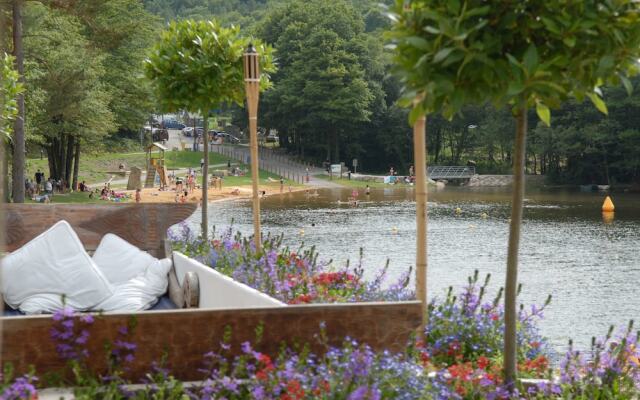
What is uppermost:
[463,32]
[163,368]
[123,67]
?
[123,67]

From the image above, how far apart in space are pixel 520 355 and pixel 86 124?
35.5 m

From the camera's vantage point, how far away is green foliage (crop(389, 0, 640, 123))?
4.49m

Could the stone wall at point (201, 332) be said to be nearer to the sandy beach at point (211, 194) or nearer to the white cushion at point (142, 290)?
the white cushion at point (142, 290)

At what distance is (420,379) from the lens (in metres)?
4.63

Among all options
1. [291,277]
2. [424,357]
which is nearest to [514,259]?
[424,357]

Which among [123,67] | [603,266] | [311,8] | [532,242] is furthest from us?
[311,8]

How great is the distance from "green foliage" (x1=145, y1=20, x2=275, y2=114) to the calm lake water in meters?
5.63

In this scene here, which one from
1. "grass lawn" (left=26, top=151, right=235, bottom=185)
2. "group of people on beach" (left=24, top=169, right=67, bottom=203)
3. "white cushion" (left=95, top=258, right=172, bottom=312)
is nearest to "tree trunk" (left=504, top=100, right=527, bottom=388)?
"white cushion" (left=95, top=258, right=172, bottom=312)

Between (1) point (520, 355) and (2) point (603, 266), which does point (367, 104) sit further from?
(1) point (520, 355)

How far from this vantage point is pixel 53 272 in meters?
7.85

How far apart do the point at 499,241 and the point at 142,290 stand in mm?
22672

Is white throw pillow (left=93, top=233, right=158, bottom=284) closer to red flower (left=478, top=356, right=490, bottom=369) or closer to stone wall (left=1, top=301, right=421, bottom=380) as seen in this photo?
red flower (left=478, top=356, right=490, bottom=369)

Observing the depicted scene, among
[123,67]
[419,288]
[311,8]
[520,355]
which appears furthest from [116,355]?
[311,8]

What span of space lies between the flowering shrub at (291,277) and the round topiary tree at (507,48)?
277 cm
